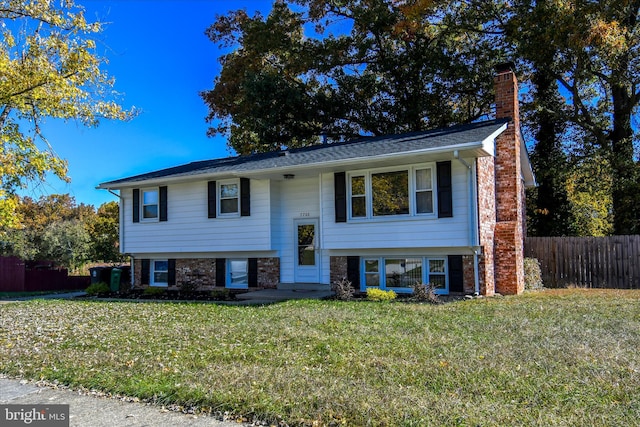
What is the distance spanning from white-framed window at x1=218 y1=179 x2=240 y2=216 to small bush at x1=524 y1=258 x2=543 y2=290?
9.20 metres

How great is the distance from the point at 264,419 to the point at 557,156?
20.7 metres

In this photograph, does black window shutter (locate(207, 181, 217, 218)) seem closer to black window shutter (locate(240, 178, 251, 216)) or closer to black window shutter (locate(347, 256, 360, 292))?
black window shutter (locate(240, 178, 251, 216))

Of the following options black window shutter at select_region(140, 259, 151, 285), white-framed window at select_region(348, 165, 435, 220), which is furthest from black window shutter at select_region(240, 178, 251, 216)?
black window shutter at select_region(140, 259, 151, 285)

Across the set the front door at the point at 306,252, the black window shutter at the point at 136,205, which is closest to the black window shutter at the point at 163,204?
the black window shutter at the point at 136,205

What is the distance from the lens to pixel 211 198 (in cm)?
1623

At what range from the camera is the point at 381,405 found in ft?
14.1

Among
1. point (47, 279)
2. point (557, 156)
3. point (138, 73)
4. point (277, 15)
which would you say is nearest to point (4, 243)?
point (47, 279)

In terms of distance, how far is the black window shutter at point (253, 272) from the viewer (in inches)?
626

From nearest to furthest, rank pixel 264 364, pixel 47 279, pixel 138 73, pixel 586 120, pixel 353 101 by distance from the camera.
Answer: pixel 264 364
pixel 138 73
pixel 586 120
pixel 47 279
pixel 353 101

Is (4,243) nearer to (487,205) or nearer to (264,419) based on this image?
(487,205)

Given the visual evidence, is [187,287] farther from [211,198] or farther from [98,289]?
[98,289]

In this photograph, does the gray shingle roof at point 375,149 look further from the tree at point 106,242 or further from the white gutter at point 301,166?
the tree at point 106,242

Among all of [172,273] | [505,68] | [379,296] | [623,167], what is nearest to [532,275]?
[379,296]

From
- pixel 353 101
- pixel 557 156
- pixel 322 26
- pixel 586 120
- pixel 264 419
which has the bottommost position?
pixel 264 419
